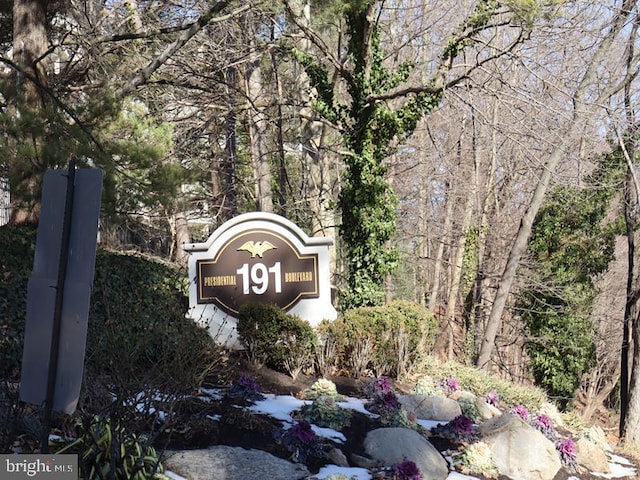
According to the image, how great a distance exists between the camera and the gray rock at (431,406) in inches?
354

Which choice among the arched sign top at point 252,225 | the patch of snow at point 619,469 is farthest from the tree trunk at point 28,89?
the patch of snow at point 619,469

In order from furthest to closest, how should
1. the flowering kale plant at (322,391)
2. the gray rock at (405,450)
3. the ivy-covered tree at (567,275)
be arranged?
the ivy-covered tree at (567,275)
the flowering kale plant at (322,391)
the gray rock at (405,450)

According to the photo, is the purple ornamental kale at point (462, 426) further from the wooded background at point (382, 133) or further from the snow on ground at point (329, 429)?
the wooded background at point (382, 133)

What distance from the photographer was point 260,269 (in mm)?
12180

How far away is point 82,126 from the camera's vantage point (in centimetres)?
959

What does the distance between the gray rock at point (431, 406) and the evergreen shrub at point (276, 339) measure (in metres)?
1.44

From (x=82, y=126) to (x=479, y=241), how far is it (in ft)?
48.1

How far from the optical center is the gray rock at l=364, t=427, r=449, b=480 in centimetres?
711

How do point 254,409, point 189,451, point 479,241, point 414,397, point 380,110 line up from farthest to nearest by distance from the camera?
1. point 479,241
2. point 380,110
3. point 414,397
4. point 254,409
5. point 189,451

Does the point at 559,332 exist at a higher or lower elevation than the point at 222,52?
lower

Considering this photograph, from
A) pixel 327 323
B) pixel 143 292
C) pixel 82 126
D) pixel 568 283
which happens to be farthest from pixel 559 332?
pixel 82 126

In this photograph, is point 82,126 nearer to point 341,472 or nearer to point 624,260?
point 341,472

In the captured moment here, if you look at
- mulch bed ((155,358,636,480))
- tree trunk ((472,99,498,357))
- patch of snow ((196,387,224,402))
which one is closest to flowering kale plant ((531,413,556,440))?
mulch bed ((155,358,636,480))

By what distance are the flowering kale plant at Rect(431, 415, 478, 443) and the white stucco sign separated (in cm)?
417
